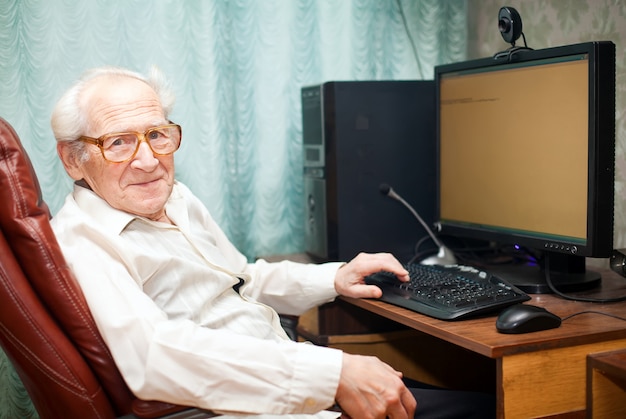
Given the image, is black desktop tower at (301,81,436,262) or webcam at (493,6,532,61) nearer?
webcam at (493,6,532,61)

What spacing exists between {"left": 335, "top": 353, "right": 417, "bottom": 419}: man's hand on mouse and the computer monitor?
1.59 feet

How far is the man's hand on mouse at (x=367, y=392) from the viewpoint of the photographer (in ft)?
3.87

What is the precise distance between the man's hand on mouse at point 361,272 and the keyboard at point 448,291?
0.03m

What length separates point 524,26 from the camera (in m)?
2.08

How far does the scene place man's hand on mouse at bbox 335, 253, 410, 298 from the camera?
1.56m

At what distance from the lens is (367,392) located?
1181 millimetres

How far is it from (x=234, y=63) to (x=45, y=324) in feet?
3.64

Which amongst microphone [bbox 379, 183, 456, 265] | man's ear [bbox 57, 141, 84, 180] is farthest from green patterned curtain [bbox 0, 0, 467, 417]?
man's ear [bbox 57, 141, 84, 180]

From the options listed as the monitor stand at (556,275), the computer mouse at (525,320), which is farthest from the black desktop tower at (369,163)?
the computer mouse at (525,320)

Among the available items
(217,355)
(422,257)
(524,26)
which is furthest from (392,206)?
(217,355)

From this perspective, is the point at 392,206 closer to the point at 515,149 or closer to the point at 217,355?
the point at 515,149

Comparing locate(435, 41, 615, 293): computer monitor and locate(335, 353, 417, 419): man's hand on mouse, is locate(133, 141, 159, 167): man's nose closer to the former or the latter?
locate(335, 353, 417, 419): man's hand on mouse

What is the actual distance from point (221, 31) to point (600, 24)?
40.8 inches

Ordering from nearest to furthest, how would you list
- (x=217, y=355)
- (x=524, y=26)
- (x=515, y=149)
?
(x=217, y=355), (x=515, y=149), (x=524, y=26)
